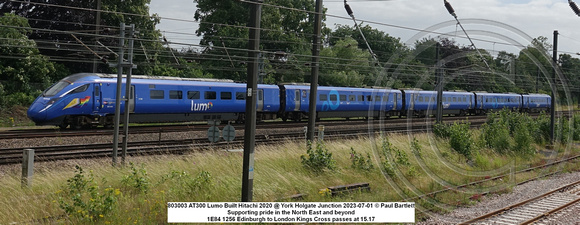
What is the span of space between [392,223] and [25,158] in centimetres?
871

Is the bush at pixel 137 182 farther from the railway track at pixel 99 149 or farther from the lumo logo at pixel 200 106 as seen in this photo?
the lumo logo at pixel 200 106

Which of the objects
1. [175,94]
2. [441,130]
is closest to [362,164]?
[441,130]

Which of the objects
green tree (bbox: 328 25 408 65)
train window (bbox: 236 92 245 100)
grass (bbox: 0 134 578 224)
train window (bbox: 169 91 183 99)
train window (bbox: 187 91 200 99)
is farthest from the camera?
green tree (bbox: 328 25 408 65)

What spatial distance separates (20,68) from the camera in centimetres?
3178

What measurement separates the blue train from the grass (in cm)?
242

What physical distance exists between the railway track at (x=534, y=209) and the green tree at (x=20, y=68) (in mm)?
28001

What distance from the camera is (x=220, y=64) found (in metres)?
43.8

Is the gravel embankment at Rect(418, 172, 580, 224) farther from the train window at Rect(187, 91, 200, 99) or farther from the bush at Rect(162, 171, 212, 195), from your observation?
the train window at Rect(187, 91, 200, 99)

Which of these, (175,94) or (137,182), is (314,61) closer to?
(137,182)

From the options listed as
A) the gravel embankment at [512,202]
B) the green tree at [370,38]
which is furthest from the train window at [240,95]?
the green tree at [370,38]

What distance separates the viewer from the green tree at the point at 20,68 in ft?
101

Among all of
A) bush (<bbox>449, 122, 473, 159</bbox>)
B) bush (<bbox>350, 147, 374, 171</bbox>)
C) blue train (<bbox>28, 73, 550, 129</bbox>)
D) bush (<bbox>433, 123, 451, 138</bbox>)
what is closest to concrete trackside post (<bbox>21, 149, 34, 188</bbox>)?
blue train (<bbox>28, 73, 550, 129</bbox>)

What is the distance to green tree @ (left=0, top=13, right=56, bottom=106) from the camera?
101 feet

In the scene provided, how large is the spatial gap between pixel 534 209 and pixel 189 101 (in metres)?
18.1
